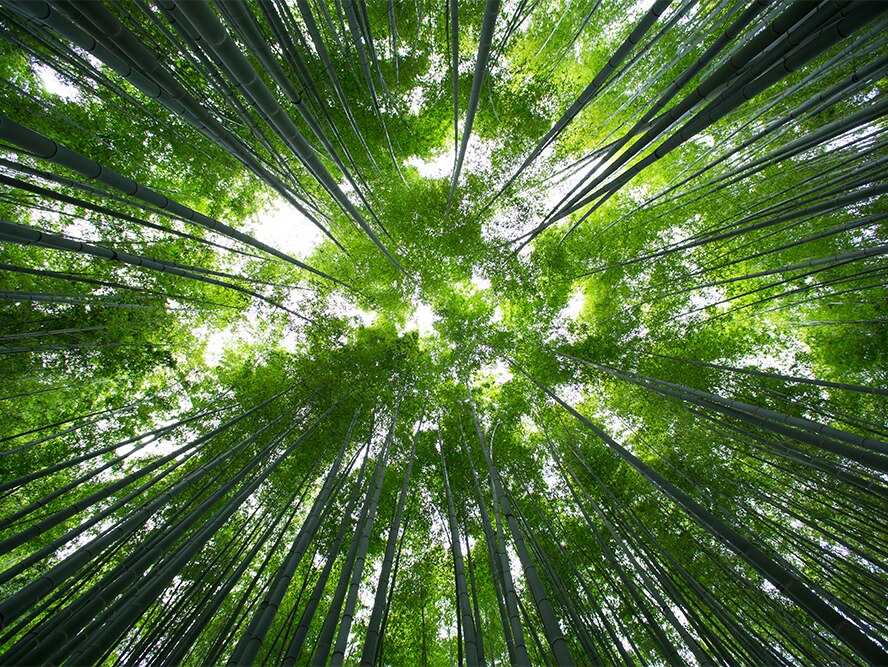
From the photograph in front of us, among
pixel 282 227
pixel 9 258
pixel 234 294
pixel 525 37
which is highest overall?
pixel 525 37

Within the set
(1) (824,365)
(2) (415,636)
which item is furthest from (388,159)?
(1) (824,365)

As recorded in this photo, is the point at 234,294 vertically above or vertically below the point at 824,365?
above

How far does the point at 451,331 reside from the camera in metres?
8.05

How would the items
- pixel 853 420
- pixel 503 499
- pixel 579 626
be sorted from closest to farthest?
pixel 579 626 → pixel 503 499 → pixel 853 420


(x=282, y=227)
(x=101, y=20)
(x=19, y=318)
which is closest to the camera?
(x=101, y=20)

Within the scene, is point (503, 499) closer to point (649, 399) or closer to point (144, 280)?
point (649, 399)

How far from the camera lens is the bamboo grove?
173 inches

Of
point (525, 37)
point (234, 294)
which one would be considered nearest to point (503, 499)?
point (234, 294)

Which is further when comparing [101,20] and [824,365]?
[824,365]

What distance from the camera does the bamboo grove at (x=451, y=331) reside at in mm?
4391

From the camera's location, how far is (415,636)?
18.1 feet

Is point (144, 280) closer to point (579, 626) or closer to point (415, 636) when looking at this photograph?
point (415, 636)

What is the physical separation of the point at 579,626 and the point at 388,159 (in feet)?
24.3

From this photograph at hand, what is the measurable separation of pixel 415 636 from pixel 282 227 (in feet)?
24.4
